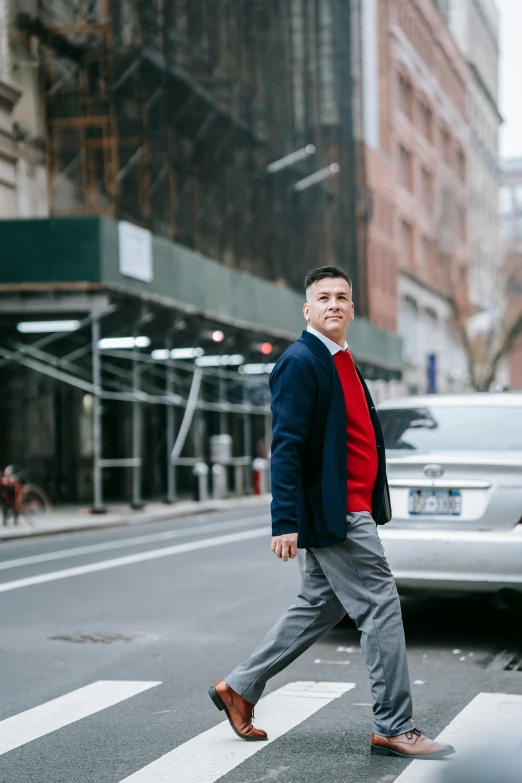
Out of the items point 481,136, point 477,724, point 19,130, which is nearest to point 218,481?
point 19,130

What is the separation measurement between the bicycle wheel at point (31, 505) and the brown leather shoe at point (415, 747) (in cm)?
1679

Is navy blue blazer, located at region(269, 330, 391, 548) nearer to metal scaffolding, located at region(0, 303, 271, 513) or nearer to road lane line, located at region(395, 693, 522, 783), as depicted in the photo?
road lane line, located at region(395, 693, 522, 783)

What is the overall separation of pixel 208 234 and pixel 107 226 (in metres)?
11.5

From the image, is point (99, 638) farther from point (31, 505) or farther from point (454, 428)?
point (31, 505)

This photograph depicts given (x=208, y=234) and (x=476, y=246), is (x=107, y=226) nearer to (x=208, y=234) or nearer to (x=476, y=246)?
(x=208, y=234)

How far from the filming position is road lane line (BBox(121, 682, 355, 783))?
538 centimetres

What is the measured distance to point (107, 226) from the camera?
25219mm

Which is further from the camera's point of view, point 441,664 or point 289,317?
point 289,317

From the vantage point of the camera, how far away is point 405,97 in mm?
65750

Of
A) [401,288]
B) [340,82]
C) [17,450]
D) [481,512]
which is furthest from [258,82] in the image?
[481,512]

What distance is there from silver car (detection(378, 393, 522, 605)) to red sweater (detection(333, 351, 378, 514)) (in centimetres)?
273

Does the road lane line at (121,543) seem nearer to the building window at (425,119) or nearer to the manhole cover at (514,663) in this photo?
the manhole cover at (514,663)

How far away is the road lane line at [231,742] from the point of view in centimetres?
538

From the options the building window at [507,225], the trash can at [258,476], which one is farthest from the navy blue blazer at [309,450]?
the building window at [507,225]
